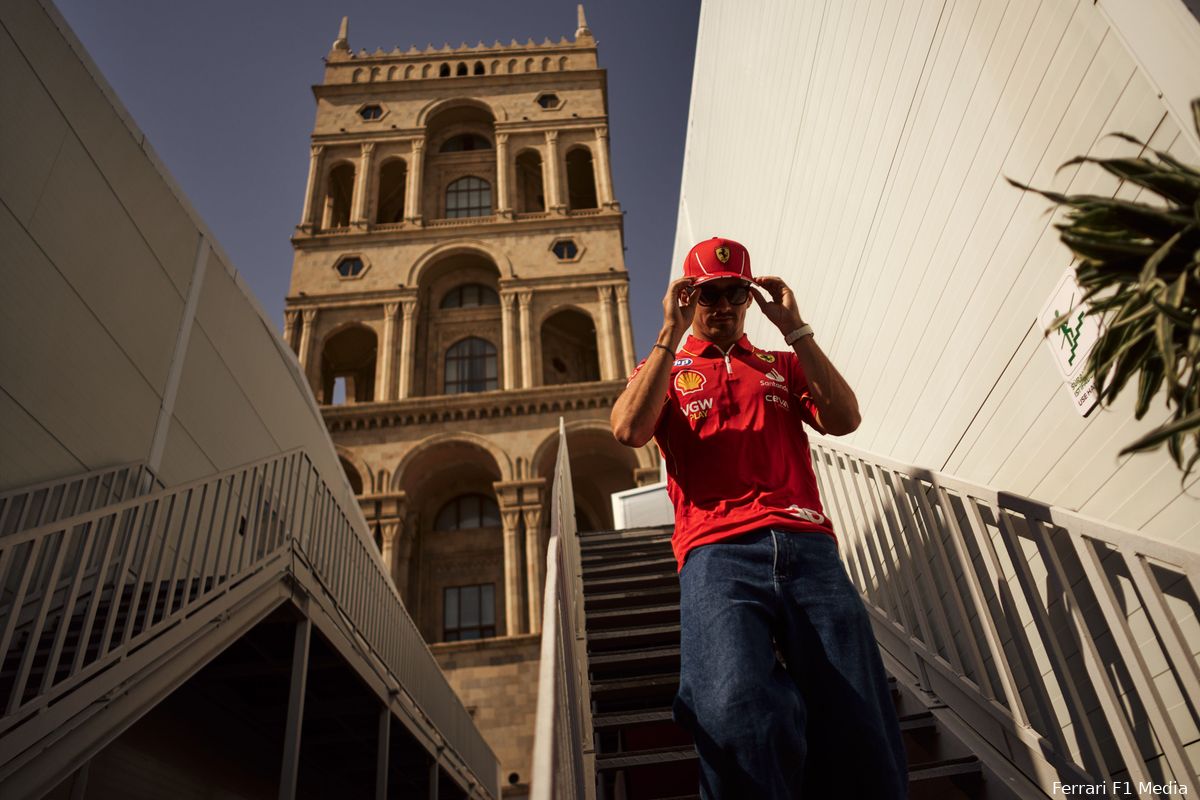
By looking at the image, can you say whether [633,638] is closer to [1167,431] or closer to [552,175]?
[1167,431]

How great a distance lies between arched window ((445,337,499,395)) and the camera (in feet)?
81.0

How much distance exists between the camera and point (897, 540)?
A: 153 inches

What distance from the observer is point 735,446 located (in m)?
2.27

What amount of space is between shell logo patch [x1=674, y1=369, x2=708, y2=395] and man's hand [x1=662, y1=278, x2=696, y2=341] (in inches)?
7.9

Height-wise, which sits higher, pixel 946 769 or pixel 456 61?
pixel 456 61

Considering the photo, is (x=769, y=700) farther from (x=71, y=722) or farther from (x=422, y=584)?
(x=422, y=584)

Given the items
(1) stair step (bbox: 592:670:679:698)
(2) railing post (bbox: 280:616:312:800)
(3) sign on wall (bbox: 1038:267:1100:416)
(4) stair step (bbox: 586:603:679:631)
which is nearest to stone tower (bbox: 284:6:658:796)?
(2) railing post (bbox: 280:616:312:800)

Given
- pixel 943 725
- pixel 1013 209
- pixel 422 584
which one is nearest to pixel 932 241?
pixel 1013 209

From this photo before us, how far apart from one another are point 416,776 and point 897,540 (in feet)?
32.9

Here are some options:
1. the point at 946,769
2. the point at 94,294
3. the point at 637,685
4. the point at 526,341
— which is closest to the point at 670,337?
the point at 946,769

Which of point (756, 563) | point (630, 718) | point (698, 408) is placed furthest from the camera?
point (630, 718)

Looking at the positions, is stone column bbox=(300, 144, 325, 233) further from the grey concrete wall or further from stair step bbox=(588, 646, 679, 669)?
stair step bbox=(588, 646, 679, 669)

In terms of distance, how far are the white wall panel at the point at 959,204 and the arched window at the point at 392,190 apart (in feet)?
81.7

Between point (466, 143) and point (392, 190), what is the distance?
3726 millimetres
